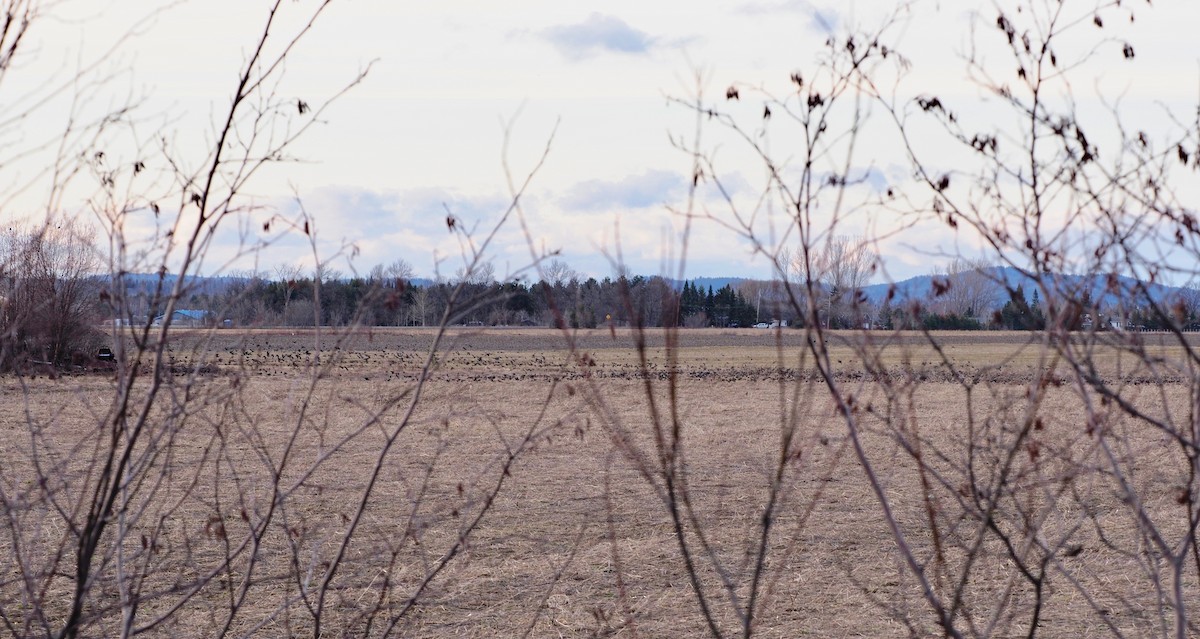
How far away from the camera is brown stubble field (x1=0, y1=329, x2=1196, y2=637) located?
8.52 ft

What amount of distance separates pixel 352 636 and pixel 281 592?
92cm

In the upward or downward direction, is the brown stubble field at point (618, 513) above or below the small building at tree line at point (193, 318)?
below

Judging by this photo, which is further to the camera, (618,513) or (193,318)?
(618,513)

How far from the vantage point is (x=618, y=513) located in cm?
862

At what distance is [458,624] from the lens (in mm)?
5855

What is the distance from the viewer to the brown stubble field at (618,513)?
8.52 feet

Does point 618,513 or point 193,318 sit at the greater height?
point 193,318

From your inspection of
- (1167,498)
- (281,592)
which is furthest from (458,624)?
(1167,498)

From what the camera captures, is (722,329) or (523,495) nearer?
(523,495)

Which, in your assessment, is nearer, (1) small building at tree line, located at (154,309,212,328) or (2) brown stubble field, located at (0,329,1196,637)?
(2) brown stubble field, located at (0,329,1196,637)

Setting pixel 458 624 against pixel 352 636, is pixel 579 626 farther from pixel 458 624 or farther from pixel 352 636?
pixel 352 636

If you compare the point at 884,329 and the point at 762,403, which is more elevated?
the point at 884,329

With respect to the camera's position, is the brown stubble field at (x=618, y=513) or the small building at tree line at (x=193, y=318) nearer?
the brown stubble field at (x=618, y=513)

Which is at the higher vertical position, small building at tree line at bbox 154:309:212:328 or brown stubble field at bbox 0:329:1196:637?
small building at tree line at bbox 154:309:212:328
